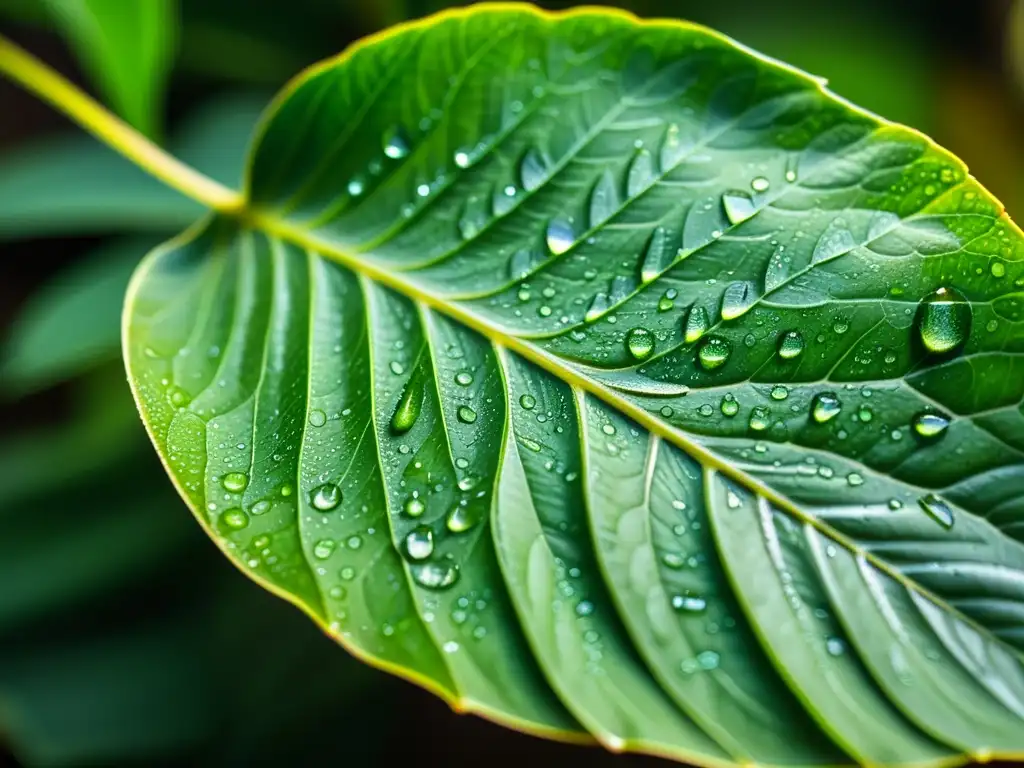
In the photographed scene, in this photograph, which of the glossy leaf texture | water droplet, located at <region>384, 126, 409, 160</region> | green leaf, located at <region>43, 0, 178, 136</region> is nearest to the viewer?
the glossy leaf texture

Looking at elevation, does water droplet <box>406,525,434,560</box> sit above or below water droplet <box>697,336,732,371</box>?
below

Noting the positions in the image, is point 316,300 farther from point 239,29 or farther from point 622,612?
point 239,29

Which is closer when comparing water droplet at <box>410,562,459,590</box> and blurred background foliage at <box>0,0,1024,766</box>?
water droplet at <box>410,562,459,590</box>

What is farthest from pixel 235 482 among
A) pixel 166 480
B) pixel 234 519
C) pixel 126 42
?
pixel 166 480

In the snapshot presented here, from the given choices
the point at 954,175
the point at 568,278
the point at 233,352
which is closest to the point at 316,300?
the point at 233,352

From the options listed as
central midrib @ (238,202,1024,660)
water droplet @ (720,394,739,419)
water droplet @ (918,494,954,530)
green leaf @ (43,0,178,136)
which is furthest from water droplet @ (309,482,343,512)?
green leaf @ (43,0,178,136)

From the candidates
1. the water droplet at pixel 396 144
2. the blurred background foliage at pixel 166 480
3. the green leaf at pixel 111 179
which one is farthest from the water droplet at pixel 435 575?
the green leaf at pixel 111 179

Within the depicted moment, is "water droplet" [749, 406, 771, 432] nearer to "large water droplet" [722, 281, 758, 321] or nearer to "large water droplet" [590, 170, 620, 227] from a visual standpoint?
"large water droplet" [722, 281, 758, 321]
